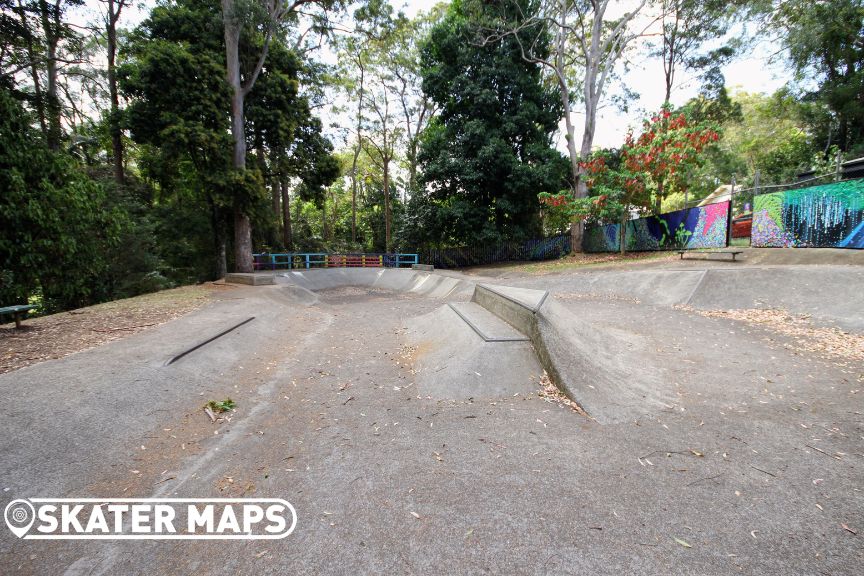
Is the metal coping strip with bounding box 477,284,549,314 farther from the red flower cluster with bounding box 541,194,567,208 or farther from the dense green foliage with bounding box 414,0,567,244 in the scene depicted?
the dense green foliage with bounding box 414,0,567,244

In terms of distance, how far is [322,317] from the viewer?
A: 9.66 meters

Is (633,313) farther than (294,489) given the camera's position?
Yes

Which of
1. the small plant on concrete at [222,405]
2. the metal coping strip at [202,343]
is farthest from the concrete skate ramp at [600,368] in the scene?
the metal coping strip at [202,343]

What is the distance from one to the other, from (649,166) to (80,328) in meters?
18.5

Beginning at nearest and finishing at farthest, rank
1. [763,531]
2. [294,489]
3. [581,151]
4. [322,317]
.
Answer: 1. [763,531]
2. [294,489]
3. [322,317]
4. [581,151]

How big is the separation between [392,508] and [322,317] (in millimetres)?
7669

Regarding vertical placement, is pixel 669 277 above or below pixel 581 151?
below

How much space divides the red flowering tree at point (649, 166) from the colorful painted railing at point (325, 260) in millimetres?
10172

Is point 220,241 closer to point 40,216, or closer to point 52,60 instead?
point 52,60

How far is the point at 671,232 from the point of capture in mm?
15961

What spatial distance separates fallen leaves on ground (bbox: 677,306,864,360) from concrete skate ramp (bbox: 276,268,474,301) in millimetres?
7080

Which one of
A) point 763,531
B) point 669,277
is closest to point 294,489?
point 763,531

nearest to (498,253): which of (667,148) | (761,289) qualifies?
(667,148)

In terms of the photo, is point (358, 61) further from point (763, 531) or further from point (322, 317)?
point (763, 531)
